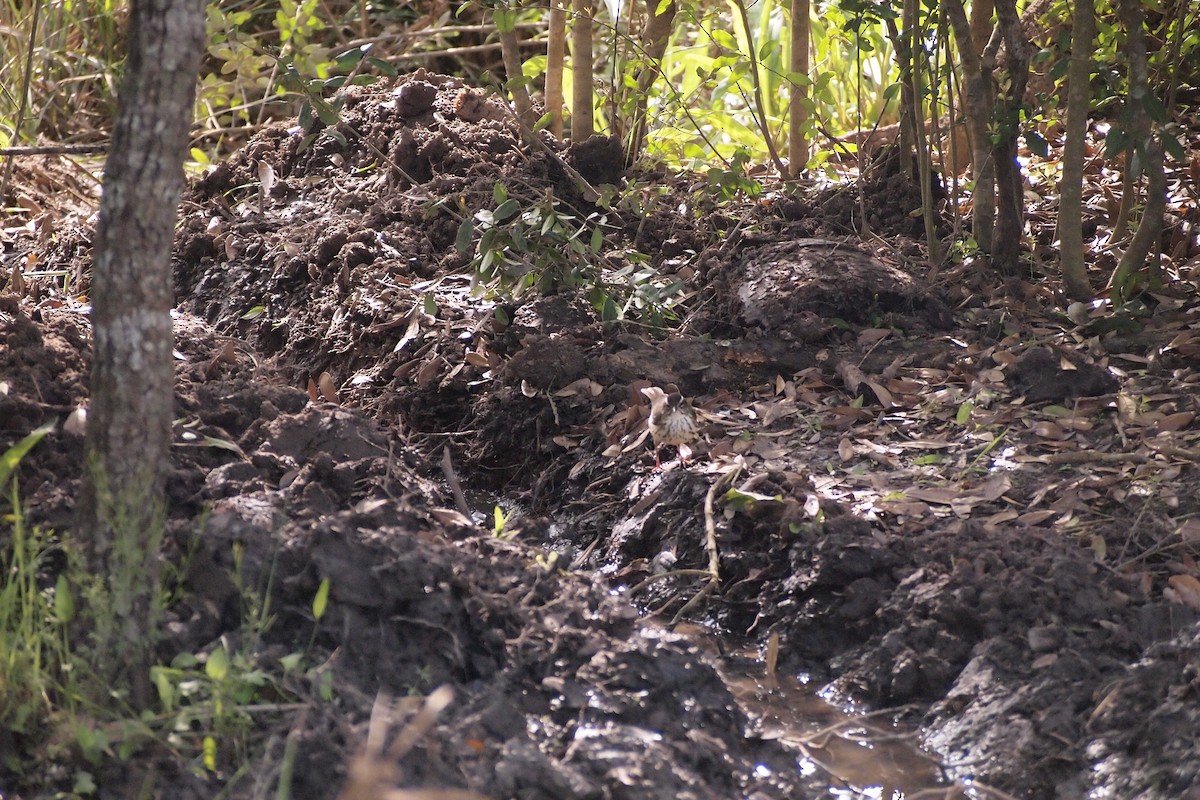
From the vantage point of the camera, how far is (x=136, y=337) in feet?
6.32

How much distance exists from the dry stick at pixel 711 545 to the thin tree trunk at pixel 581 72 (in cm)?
200

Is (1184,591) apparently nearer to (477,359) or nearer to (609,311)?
(609,311)

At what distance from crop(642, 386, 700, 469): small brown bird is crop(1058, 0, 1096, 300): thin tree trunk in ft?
4.21

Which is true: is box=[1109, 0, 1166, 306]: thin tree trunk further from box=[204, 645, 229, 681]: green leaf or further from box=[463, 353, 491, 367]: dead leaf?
box=[204, 645, 229, 681]: green leaf

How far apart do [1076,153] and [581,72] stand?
6.19ft

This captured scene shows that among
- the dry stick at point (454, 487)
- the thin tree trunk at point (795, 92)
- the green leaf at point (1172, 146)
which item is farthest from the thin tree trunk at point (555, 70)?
the green leaf at point (1172, 146)

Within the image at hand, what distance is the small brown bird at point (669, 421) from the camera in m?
3.19

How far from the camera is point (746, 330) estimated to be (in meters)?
3.67

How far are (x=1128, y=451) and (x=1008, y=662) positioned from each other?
85cm

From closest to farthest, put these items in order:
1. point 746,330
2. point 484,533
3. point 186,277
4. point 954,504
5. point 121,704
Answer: point 121,704 < point 484,533 < point 954,504 < point 746,330 < point 186,277

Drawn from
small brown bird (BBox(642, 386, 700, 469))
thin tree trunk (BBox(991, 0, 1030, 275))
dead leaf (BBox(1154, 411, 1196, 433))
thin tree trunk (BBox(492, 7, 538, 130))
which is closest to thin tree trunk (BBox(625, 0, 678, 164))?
thin tree trunk (BBox(492, 7, 538, 130))

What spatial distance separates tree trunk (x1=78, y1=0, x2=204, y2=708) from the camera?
1.84 metres

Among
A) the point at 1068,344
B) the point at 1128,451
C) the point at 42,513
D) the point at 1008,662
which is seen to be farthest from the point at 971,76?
the point at 42,513

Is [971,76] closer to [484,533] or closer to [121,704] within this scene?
[484,533]
